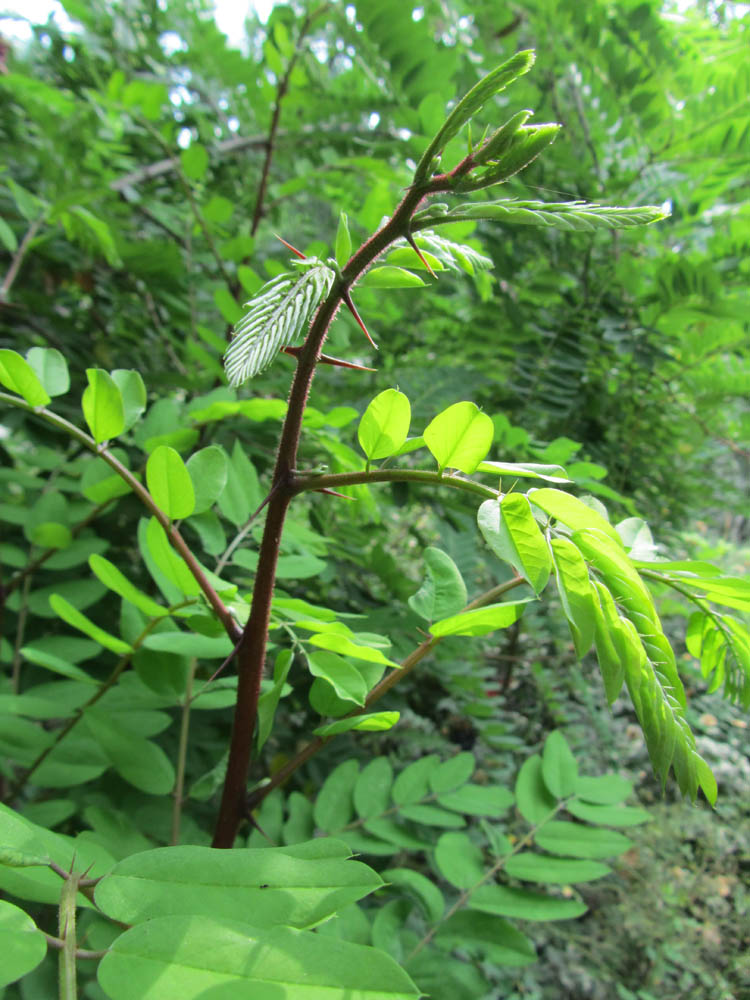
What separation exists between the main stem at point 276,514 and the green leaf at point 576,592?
6.2 inches

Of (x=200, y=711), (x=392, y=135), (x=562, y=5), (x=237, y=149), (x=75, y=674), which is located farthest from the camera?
(x=237, y=149)

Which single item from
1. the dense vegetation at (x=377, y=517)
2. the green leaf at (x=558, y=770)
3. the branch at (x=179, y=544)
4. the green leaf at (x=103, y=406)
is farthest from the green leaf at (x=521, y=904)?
the green leaf at (x=103, y=406)

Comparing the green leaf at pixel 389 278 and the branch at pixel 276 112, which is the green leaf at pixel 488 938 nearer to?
the green leaf at pixel 389 278

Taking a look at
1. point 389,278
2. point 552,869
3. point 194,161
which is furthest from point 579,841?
point 194,161

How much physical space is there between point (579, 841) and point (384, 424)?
20.5 inches

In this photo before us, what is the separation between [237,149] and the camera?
1.43m

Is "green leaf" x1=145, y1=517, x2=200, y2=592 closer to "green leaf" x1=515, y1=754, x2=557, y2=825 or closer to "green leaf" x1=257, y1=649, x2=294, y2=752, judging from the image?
"green leaf" x1=257, y1=649, x2=294, y2=752

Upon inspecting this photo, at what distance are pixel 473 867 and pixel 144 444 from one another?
1.77 ft

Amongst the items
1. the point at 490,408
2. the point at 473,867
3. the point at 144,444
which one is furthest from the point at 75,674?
the point at 490,408

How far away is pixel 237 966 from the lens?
0.78 ft

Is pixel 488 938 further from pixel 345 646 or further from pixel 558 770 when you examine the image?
pixel 345 646

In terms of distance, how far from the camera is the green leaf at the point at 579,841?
630mm

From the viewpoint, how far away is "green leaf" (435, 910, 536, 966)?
589 millimetres

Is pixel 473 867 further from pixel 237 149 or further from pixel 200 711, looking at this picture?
pixel 237 149
